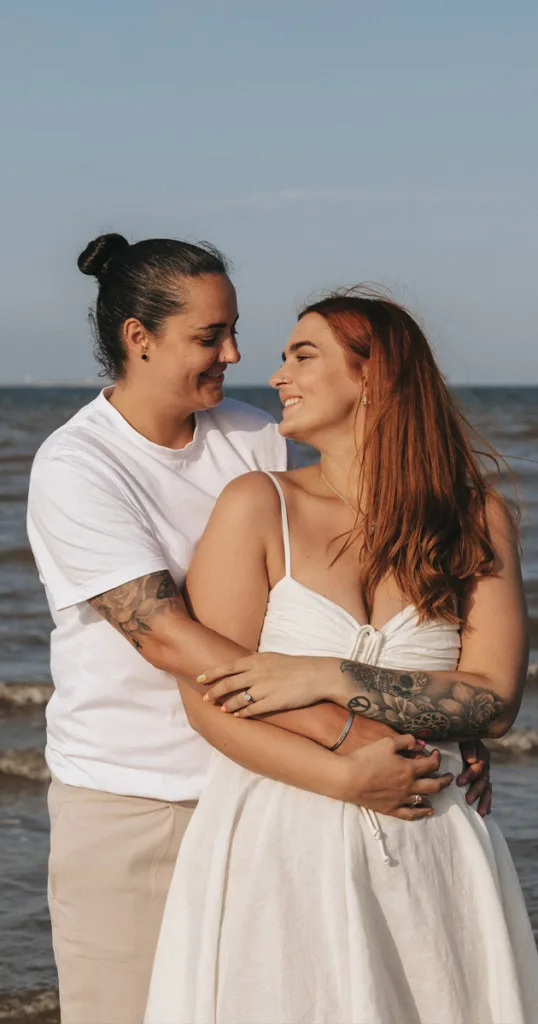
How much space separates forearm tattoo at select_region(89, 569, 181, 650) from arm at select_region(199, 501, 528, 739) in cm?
23

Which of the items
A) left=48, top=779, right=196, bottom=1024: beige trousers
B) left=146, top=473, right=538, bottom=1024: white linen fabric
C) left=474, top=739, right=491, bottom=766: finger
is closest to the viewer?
left=146, top=473, right=538, bottom=1024: white linen fabric

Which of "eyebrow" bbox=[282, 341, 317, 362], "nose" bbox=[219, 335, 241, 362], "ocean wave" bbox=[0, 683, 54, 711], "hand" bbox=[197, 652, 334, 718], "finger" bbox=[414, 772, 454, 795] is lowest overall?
"ocean wave" bbox=[0, 683, 54, 711]

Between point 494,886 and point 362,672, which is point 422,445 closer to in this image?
point 362,672

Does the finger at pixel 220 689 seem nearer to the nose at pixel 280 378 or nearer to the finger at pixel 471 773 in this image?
the finger at pixel 471 773

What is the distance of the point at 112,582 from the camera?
109 inches

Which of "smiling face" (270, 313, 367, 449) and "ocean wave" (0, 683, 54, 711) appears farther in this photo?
"ocean wave" (0, 683, 54, 711)

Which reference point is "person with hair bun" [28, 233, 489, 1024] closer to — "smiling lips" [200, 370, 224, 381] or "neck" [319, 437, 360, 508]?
"smiling lips" [200, 370, 224, 381]

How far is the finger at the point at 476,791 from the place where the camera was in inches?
103

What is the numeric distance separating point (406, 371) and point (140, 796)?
1171 millimetres

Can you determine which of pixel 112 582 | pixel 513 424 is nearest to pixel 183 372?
pixel 112 582

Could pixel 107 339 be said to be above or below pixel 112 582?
above

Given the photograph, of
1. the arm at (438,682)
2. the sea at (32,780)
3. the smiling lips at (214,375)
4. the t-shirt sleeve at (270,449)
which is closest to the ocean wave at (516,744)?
the sea at (32,780)

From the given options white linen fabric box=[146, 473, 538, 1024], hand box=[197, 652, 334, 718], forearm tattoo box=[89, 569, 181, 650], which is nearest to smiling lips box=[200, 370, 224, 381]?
forearm tattoo box=[89, 569, 181, 650]

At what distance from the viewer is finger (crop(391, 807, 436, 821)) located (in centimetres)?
248
